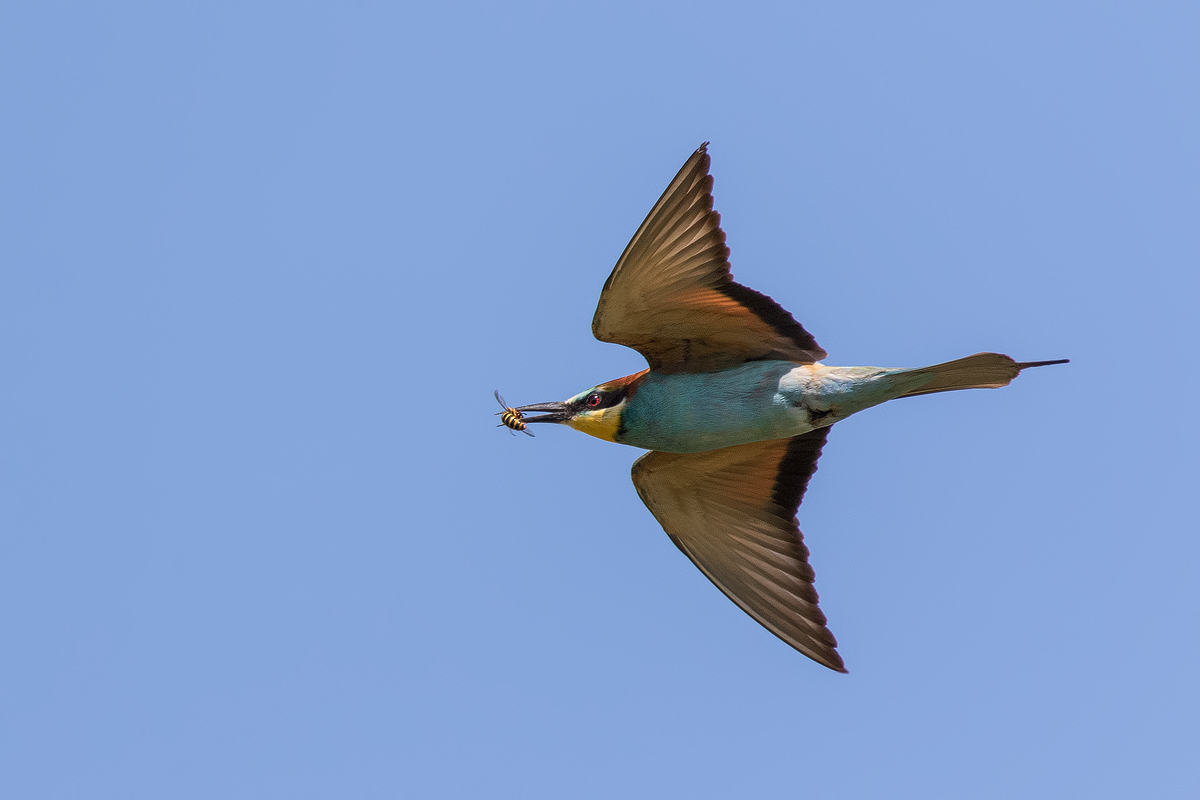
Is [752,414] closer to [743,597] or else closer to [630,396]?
[630,396]

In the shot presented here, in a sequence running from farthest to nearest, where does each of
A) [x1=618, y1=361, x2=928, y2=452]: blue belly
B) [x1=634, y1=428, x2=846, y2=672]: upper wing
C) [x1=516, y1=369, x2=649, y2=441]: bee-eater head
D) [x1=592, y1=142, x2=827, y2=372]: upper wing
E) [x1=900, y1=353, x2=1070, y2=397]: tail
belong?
[x1=634, y1=428, x2=846, y2=672]: upper wing < [x1=516, y1=369, x2=649, y2=441]: bee-eater head < [x1=618, y1=361, x2=928, y2=452]: blue belly < [x1=592, y1=142, x2=827, y2=372]: upper wing < [x1=900, y1=353, x2=1070, y2=397]: tail

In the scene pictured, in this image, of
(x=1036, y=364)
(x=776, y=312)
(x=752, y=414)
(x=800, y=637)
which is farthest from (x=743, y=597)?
(x=1036, y=364)

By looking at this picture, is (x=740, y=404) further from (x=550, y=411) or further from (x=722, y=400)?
(x=550, y=411)

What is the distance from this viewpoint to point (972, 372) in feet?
17.6

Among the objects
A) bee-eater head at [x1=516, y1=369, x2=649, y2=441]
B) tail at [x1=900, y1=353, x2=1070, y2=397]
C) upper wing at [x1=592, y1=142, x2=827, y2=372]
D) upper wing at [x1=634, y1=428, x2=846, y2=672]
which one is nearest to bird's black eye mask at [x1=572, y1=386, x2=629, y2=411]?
bee-eater head at [x1=516, y1=369, x2=649, y2=441]

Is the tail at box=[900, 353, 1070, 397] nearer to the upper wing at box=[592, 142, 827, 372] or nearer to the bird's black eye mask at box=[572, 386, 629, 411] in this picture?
the upper wing at box=[592, 142, 827, 372]

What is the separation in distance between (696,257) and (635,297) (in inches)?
12.5

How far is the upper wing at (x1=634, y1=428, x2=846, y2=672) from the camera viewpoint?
248 inches

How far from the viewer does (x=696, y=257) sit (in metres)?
5.54

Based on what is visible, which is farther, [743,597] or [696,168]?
[743,597]

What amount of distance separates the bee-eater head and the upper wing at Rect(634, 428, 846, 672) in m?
0.43

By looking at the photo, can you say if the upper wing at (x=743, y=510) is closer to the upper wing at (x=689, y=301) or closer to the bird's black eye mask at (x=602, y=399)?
the bird's black eye mask at (x=602, y=399)

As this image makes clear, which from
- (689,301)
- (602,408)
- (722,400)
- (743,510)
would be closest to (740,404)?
(722,400)

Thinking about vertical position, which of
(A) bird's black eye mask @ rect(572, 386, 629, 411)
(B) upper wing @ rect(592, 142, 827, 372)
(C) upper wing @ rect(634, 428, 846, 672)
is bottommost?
(C) upper wing @ rect(634, 428, 846, 672)
